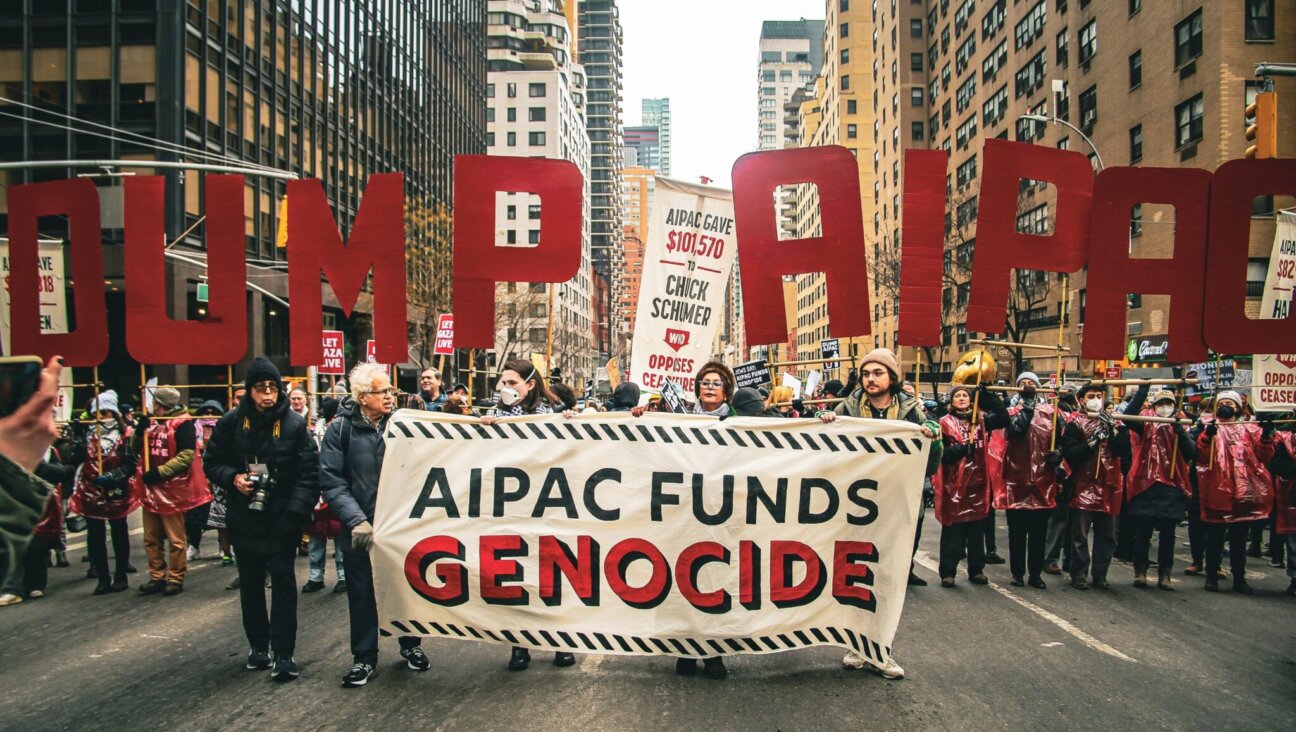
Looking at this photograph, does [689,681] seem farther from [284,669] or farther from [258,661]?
[258,661]

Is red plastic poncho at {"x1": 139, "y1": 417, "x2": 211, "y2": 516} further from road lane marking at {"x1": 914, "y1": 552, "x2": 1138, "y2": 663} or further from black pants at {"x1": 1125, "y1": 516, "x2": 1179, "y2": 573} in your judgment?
black pants at {"x1": 1125, "y1": 516, "x2": 1179, "y2": 573}

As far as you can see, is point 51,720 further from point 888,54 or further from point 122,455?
point 888,54

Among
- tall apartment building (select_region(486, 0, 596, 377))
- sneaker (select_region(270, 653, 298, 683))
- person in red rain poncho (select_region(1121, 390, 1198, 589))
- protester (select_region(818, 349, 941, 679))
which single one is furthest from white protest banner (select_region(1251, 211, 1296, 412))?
tall apartment building (select_region(486, 0, 596, 377))

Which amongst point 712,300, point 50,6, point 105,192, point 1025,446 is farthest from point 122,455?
point 50,6

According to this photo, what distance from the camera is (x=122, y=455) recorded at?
26.5ft

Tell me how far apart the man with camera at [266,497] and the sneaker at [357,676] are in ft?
1.47

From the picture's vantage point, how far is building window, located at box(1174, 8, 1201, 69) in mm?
28828

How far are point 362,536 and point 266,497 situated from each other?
0.91 m

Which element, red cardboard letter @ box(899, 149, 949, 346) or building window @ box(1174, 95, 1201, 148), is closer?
red cardboard letter @ box(899, 149, 949, 346)

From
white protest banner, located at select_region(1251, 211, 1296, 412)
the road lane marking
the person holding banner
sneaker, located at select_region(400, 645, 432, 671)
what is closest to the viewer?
sneaker, located at select_region(400, 645, 432, 671)

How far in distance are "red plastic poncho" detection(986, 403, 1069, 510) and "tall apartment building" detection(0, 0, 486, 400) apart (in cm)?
1515

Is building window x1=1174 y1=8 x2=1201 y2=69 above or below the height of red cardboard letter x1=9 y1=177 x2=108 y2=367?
above

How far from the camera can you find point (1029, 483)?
8.16m

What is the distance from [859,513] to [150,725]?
14.7 feet
